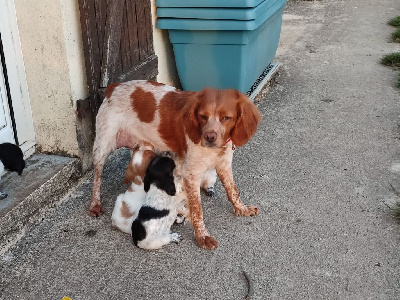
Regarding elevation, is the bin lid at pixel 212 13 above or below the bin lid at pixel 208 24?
above

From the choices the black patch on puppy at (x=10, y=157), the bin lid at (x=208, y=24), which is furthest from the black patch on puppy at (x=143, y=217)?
the bin lid at (x=208, y=24)

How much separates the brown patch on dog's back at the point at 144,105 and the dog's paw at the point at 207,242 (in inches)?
36.9

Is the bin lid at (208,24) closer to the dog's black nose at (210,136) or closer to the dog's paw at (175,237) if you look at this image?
the dog's black nose at (210,136)

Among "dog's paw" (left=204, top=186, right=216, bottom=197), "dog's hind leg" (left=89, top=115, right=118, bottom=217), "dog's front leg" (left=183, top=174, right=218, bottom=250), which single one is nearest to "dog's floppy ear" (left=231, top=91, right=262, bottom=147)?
"dog's front leg" (left=183, top=174, right=218, bottom=250)

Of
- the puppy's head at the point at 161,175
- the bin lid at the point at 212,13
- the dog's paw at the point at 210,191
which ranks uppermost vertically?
the bin lid at the point at 212,13

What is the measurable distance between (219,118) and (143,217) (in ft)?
2.55

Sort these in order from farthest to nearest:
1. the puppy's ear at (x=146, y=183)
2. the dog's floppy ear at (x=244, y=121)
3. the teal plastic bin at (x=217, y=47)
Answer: the teal plastic bin at (x=217, y=47), the puppy's ear at (x=146, y=183), the dog's floppy ear at (x=244, y=121)

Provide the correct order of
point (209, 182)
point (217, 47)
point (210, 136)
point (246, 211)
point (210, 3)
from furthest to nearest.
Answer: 1. point (217, 47)
2. point (210, 3)
3. point (209, 182)
4. point (246, 211)
5. point (210, 136)

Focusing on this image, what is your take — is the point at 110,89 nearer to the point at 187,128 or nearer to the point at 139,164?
the point at 139,164

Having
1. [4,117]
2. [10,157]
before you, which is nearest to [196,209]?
[10,157]

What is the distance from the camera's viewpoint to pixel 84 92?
3.91 m

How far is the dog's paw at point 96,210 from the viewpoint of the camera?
11.6 ft

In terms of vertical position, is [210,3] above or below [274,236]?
above

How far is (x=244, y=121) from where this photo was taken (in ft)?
10.1
